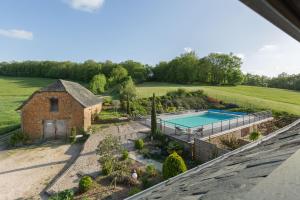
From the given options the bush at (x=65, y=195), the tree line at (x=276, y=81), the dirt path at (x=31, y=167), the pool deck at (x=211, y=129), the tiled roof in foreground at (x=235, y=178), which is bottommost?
the dirt path at (x=31, y=167)

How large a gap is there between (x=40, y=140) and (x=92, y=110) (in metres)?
7.13

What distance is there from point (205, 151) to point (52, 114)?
1670cm

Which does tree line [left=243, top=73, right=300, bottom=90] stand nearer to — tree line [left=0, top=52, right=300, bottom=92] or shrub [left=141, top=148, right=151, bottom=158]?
tree line [left=0, top=52, right=300, bottom=92]

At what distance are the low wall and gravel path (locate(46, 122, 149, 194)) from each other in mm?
6970

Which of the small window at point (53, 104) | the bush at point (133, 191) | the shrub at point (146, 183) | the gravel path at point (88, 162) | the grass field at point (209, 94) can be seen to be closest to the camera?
the bush at point (133, 191)

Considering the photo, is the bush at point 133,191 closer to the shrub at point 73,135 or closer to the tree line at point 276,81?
the shrub at point 73,135

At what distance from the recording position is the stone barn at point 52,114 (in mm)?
24000

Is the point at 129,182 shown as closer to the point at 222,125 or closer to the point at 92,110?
the point at 222,125

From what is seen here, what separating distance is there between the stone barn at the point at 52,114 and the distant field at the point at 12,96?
885cm

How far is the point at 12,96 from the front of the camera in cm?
5881

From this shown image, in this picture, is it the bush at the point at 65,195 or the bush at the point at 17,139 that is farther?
the bush at the point at 17,139

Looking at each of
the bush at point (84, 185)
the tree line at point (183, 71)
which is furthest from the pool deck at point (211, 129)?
the tree line at point (183, 71)

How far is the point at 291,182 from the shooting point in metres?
1.66

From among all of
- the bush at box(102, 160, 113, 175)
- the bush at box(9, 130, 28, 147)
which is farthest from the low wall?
the bush at box(9, 130, 28, 147)
